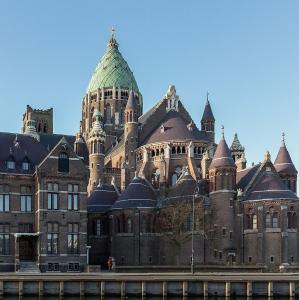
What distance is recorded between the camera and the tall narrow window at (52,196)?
335ft

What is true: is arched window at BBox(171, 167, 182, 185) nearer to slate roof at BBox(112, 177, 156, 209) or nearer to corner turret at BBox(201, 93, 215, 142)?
slate roof at BBox(112, 177, 156, 209)

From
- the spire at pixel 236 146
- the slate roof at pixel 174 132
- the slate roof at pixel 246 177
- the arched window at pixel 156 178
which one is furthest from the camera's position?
the spire at pixel 236 146

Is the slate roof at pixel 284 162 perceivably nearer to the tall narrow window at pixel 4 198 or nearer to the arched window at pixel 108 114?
the tall narrow window at pixel 4 198

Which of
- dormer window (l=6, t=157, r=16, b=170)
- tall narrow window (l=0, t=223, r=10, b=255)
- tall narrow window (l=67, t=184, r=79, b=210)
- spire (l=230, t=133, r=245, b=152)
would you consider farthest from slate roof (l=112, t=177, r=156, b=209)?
spire (l=230, t=133, r=245, b=152)

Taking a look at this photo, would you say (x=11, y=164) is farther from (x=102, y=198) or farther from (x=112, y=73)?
(x=112, y=73)

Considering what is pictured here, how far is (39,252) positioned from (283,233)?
1394 inches

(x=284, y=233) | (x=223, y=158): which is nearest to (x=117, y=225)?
(x=223, y=158)

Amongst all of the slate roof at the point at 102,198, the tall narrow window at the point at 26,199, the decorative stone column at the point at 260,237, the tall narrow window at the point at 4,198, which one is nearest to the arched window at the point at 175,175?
the slate roof at the point at 102,198

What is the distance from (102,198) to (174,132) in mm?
20531

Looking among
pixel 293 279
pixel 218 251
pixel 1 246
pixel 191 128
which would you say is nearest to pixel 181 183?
pixel 218 251

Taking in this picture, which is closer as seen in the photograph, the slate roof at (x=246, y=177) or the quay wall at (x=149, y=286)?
the quay wall at (x=149, y=286)

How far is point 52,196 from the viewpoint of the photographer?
337ft

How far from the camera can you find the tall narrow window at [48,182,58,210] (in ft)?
335

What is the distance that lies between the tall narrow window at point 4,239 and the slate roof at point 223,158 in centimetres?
3388
